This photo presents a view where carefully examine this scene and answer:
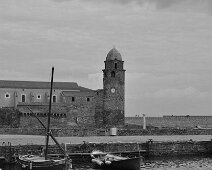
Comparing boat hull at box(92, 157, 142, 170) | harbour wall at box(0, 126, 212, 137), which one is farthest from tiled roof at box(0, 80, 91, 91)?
boat hull at box(92, 157, 142, 170)

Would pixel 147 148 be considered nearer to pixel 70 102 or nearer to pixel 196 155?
pixel 196 155

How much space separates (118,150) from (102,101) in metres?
35.3

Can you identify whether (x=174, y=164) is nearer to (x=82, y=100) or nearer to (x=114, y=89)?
(x=114, y=89)

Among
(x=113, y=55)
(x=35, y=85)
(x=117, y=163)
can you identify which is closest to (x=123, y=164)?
(x=117, y=163)

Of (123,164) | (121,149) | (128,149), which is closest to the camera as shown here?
(123,164)

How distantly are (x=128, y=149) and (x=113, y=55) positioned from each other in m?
36.3

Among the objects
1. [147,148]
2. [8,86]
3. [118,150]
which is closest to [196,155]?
[147,148]

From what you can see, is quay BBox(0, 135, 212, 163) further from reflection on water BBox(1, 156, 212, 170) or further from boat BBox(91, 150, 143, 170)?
boat BBox(91, 150, 143, 170)

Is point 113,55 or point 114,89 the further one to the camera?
point 113,55

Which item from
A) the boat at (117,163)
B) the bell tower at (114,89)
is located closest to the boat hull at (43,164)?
the boat at (117,163)

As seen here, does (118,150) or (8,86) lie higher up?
(8,86)

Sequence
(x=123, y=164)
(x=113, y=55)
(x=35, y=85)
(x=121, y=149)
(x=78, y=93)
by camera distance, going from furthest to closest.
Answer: (x=35, y=85) < (x=78, y=93) < (x=113, y=55) < (x=121, y=149) < (x=123, y=164)

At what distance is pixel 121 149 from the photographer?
1747 inches

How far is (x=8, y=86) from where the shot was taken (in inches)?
3179
